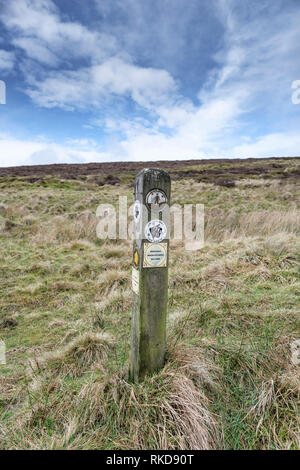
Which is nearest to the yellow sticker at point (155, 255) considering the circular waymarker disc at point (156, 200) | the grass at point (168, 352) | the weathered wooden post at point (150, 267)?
the weathered wooden post at point (150, 267)

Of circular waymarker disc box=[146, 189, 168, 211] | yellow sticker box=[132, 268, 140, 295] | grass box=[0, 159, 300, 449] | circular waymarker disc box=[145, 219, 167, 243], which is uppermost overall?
circular waymarker disc box=[146, 189, 168, 211]

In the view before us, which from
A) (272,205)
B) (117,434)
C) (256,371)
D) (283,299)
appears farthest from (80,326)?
(272,205)

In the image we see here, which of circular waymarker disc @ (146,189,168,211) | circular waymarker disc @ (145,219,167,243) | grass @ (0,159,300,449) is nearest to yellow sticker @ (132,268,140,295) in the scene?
circular waymarker disc @ (145,219,167,243)

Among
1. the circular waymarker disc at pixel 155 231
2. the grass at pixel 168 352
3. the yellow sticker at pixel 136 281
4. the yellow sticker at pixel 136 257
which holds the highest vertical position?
the circular waymarker disc at pixel 155 231

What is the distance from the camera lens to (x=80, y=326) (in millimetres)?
3473

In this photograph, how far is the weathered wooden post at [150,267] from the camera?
1.83 metres

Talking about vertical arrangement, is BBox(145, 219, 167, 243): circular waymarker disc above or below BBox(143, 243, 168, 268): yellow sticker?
above

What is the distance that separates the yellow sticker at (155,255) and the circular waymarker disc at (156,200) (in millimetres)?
261

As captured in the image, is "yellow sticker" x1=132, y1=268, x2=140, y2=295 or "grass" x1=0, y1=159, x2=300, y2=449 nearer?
"grass" x1=0, y1=159, x2=300, y2=449

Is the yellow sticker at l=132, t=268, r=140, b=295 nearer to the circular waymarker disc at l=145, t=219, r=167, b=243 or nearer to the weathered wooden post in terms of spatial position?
the weathered wooden post

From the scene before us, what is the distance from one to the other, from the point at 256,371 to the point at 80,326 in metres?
2.21

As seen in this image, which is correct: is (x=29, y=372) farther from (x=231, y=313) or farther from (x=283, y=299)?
(x=283, y=299)

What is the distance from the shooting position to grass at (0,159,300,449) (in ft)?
5.69

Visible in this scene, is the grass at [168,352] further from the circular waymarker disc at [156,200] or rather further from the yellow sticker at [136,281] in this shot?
the circular waymarker disc at [156,200]
